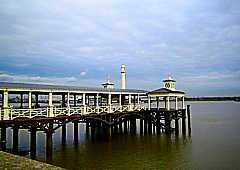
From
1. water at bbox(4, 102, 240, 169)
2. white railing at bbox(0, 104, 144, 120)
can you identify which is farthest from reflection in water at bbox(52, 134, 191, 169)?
white railing at bbox(0, 104, 144, 120)

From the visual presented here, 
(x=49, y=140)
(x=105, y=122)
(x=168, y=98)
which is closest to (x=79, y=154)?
(x=49, y=140)

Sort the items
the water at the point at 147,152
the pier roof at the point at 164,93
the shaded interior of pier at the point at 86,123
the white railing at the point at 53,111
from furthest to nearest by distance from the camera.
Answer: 1. the pier roof at the point at 164,93
2. the shaded interior of pier at the point at 86,123
3. the water at the point at 147,152
4. the white railing at the point at 53,111

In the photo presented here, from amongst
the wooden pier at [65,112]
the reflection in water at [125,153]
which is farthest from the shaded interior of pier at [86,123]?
the reflection in water at [125,153]

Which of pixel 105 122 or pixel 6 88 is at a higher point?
pixel 6 88

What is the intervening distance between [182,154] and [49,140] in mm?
10079

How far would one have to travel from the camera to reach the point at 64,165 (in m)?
19.0

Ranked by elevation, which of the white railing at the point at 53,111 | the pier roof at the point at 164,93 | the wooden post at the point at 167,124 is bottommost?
the wooden post at the point at 167,124

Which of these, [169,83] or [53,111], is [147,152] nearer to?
[53,111]

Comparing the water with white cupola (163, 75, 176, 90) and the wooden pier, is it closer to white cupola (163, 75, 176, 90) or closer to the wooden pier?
the wooden pier

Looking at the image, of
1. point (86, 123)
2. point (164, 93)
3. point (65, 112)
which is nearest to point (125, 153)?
point (65, 112)

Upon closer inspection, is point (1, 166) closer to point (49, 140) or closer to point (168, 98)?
point (49, 140)

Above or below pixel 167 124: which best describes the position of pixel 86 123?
above

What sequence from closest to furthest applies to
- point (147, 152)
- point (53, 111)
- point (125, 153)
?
point (53, 111)
point (125, 153)
point (147, 152)

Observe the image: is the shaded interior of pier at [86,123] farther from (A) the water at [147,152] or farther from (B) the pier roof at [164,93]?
(B) the pier roof at [164,93]
